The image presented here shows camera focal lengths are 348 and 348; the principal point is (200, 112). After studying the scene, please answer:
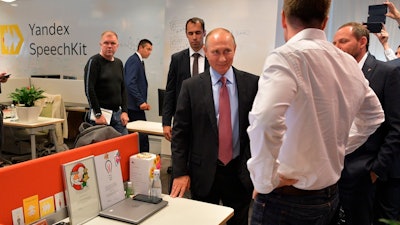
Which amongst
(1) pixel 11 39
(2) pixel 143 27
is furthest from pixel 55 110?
(1) pixel 11 39

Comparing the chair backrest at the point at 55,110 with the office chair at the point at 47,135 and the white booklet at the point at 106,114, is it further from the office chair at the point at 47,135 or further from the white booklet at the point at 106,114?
the white booklet at the point at 106,114

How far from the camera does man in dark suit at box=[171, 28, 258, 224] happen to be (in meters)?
1.89

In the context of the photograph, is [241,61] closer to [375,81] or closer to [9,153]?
[375,81]

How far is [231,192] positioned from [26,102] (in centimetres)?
331

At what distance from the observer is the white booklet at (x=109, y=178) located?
1.61 m

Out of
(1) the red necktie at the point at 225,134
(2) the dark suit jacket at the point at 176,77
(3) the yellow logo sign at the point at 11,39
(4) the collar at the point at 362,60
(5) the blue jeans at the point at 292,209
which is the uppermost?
(3) the yellow logo sign at the point at 11,39

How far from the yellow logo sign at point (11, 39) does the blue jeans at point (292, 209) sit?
311 inches

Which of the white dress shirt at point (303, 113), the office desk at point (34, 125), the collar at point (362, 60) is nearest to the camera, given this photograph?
the white dress shirt at point (303, 113)

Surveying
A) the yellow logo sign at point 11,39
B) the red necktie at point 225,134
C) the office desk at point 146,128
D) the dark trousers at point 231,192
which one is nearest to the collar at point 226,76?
the red necktie at point 225,134

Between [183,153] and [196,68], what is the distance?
1.08 meters

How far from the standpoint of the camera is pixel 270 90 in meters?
1.14

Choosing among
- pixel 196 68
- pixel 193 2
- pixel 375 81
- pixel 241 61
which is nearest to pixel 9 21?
pixel 193 2

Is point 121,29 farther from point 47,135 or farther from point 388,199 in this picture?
point 388,199

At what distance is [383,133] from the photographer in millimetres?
2148
